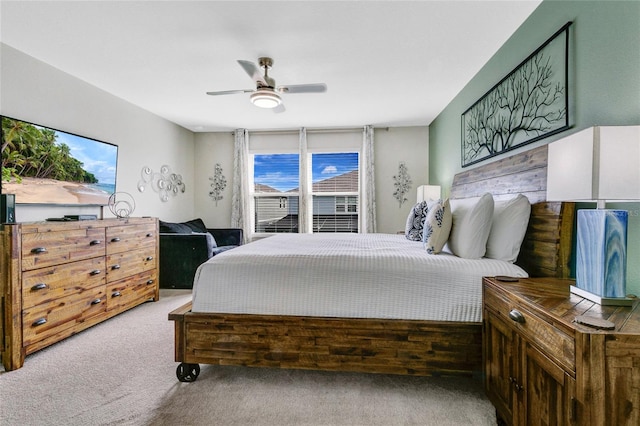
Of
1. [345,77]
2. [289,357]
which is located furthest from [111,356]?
[345,77]

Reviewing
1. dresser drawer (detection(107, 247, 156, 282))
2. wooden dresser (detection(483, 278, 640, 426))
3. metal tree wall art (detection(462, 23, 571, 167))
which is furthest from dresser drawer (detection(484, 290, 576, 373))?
dresser drawer (detection(107, 247, 156, 282))

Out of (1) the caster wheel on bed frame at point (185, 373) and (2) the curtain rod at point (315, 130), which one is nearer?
(1) the caster wheel on bed frame at point (185, 373)

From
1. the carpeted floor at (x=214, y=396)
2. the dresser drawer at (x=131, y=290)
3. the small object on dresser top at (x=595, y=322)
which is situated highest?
the small object on dresser top at (x=595, y=322)

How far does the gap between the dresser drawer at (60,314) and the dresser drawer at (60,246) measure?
0.33m

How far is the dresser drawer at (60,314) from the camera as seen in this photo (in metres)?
2.11

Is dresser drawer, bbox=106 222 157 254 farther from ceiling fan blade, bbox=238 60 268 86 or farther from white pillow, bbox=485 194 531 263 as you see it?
white pillow, bbox=485 194 531 263

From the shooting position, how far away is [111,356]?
216 cm

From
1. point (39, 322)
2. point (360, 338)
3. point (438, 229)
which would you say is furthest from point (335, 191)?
point (39, 322)

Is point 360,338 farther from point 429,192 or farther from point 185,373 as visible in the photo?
point 429,192

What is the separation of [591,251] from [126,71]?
399cm

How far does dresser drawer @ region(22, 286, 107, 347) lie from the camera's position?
2113mm

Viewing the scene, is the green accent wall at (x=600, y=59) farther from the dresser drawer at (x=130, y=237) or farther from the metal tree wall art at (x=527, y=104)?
the dresser drawer at (x=130, y=237)

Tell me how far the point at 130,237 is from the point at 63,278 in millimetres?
813

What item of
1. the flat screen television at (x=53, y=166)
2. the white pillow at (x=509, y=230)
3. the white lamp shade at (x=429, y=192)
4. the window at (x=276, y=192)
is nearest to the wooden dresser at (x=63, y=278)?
the flat screen television at (x=53, y=166)
